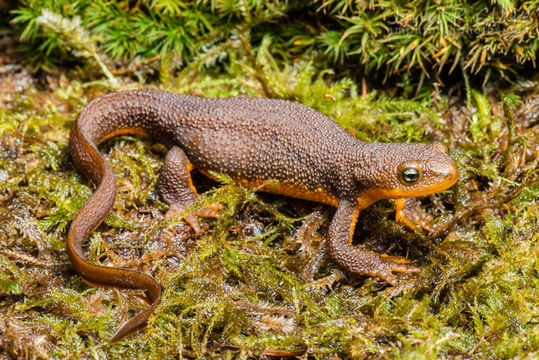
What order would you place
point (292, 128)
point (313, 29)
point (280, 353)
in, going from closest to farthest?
point (280, 353), point (292, 128), point (313, 29)

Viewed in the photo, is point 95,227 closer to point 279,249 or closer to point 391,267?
point 279,249

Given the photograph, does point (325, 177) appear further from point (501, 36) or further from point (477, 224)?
point (501, 36)

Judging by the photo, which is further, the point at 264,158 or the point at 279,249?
the point at 264,158

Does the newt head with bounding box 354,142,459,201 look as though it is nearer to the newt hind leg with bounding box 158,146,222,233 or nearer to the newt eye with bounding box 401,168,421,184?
the newt eye with bounding box 401,168,421,184

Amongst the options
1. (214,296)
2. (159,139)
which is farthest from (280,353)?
(159,139)

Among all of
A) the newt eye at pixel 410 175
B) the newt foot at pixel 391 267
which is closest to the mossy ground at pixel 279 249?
the newt foot at pixel 391 267

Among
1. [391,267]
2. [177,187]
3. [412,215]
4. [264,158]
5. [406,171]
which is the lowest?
[391,267]

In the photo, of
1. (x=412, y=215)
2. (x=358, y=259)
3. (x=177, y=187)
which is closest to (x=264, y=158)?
(x=177, y=187)
